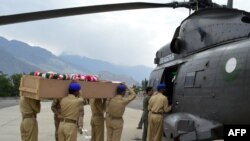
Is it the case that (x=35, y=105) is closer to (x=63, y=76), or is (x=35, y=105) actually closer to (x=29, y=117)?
(x=29, y=117)

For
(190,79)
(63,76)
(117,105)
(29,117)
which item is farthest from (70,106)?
(190,79)

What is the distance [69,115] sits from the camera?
7.21 meters

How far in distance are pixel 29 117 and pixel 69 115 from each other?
54.0 inches

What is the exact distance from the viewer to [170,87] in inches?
420

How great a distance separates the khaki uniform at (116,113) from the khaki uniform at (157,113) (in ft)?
2.45

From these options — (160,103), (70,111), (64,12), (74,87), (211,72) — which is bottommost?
(70,111)

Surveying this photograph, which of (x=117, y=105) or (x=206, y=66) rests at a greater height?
(x=206, y=66)

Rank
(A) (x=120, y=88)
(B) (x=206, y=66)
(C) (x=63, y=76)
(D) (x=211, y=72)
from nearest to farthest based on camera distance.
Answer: (D) (x=211, y=72) < (B) (x=206, y=66) < (C) (x=63, y=76) < (A) (x=120, y=88)

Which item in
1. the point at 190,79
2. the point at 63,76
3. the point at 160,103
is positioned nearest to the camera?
the point at 63,76

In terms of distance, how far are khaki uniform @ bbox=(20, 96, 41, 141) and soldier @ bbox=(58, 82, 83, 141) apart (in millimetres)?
1076

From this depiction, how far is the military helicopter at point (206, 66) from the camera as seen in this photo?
617 centimetres

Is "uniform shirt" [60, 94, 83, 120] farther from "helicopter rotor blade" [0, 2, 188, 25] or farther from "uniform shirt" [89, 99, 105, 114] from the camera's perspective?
"uniform shirt" [89, 99, 105, 114]

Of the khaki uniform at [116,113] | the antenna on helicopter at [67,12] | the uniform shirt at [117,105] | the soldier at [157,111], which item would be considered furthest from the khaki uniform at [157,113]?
the antenna on helicopter at [67,12]

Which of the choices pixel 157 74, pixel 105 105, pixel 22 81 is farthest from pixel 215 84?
pixel 157 74
